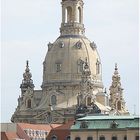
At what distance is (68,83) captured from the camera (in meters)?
119

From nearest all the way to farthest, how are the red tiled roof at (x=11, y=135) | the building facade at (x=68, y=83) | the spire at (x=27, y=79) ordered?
the red tiled roof at (x=11, y=135) < the building facade at (x=68, y=83) < the spire at (x=27, y=79)

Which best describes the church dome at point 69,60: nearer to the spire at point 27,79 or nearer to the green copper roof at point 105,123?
the spire at point 27,79

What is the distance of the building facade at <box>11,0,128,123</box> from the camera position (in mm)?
114938

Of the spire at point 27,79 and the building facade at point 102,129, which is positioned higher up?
the spire at point 27,79

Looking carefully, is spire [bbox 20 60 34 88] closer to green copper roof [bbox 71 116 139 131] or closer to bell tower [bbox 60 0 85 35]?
bell tower [bbox 60 0 85 35]

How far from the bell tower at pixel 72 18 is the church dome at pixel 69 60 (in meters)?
1.50

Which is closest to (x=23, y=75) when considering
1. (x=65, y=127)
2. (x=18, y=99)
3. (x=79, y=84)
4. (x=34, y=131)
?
(x=18, y=99)

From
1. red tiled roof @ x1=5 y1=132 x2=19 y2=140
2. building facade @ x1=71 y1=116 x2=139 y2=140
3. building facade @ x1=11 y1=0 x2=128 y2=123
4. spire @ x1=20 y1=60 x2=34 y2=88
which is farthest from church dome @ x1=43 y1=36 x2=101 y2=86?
building facade @ x1=71 y1=116 x2=139 y2=140

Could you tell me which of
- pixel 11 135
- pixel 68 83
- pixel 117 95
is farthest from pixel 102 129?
pixel 117 95

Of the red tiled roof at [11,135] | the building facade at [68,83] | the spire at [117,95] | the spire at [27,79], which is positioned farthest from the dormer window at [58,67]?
the red tiled roof at [11,135]

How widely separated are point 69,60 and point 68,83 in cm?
424

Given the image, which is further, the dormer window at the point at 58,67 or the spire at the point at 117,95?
the dormer window at the point at 58,67

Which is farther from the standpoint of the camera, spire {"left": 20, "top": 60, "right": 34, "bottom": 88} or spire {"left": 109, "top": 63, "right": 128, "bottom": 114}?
spire {"left": 20, "top": 60, "right": 34, "bottom": 88}

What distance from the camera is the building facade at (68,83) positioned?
115 m
